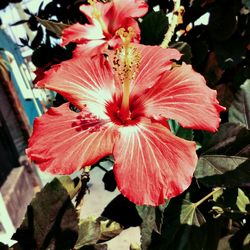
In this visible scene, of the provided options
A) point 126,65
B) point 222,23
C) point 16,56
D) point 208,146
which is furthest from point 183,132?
point 16,56

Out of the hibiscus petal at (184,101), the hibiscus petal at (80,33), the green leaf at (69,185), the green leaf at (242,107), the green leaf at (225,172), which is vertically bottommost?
the green leaf at (225,172)

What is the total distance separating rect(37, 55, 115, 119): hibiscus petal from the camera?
61cm

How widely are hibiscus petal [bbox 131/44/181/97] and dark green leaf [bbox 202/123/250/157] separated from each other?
0.48ft

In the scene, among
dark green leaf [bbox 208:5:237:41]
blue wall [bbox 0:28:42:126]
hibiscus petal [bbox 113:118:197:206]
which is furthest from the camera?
blue wall [bbox 0:28:42:126]

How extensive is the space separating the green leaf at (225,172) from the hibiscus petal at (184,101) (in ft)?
0.32

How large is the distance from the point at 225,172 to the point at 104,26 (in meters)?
0.44

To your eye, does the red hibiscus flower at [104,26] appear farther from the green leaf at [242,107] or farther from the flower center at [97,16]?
the green leaf at [242,107]

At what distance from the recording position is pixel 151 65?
653 millimetres

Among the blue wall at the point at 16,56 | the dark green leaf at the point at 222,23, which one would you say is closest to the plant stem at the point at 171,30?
the dark green leaf at the point at 222,23

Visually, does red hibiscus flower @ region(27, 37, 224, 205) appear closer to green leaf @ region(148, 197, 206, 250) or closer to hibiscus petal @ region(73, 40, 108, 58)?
hibiscus petal @ region(73, 40, 108, 58)

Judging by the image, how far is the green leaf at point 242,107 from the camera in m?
0.75

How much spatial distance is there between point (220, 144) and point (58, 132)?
11.2 inches

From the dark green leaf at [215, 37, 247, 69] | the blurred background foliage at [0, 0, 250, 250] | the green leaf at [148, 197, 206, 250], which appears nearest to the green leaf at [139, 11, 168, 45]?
the blurred background foliage at [0, 0, 250, 250]

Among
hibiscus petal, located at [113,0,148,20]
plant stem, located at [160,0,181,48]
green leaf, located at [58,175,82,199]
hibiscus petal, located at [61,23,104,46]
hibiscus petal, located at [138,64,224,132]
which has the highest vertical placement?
hibiscus petal, located at [113,0,148,20]
